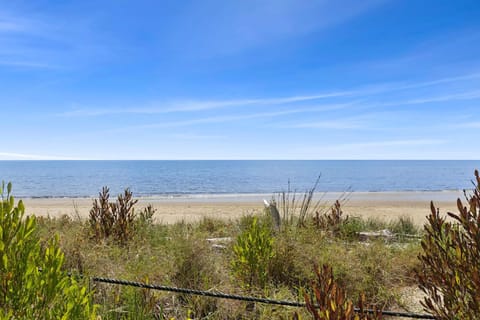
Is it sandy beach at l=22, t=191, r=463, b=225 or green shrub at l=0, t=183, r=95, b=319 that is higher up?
green shrub at l=0, t=183, r=95, b=319

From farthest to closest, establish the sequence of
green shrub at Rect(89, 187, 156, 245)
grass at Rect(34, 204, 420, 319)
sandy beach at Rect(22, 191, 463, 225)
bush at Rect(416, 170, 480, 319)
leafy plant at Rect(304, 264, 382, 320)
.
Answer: sandy beach at Rect(22, 191, 463, 225) → green shrub at Rect(89, 187, 156, 245) → grass at Rect(34, 204, 420, 319) → bush at Rect(416, 170, 480, 319) → leafy plant at Rect(304, 264, 382, 320)

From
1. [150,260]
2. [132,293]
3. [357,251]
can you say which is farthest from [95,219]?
[357,251]

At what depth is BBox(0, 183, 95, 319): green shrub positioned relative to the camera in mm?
1881

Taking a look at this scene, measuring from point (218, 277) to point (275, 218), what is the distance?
255cm

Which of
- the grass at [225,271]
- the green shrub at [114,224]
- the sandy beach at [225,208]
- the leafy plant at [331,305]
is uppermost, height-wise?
the leafy plant at [331,305]

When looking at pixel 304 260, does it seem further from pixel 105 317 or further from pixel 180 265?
pixel 105 317

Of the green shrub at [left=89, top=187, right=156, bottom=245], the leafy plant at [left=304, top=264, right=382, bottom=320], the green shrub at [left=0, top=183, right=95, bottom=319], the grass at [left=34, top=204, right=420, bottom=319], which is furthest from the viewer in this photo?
the green shrub at [left=89, top=187, right=156, bottom=245]

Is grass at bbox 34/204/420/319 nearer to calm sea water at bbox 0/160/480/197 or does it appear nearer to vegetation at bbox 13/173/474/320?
vegetation at bbox 13/173/474/320

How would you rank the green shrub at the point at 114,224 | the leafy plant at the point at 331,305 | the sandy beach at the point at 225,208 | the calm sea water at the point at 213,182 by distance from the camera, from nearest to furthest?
the leafy plant at the point at 331,305, the green shrub at the point at 114,224, the sandy beach at the point at 225,208, the calm sea water at the point at 213,182

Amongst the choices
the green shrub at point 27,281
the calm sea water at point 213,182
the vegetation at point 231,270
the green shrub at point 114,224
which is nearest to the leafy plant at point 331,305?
the vegetation at point 231,270

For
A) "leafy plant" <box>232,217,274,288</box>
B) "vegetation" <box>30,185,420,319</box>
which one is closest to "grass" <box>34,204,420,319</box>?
"vegetation" <box>30,185,420,319</box>

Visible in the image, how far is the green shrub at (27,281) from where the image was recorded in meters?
1.88

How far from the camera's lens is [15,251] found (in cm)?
197

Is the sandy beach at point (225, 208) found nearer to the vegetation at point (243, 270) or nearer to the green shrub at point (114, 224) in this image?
the green shrub at point (114, 224)
